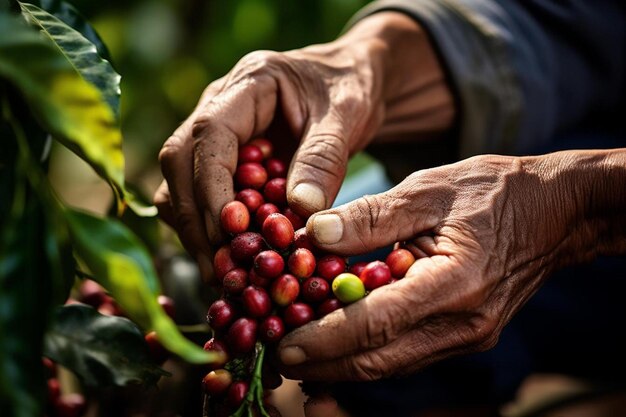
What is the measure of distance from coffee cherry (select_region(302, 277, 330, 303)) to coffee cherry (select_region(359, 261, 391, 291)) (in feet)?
0.20

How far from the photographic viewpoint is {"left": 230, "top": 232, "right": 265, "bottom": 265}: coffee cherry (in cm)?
98

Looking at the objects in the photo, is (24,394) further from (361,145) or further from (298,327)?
(361,145)

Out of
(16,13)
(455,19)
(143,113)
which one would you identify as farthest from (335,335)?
(143,113)

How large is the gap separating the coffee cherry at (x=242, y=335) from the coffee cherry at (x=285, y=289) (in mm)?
52

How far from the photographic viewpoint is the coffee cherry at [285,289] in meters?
0.93

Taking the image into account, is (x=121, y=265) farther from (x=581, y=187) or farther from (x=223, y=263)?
(x=581, y=187)

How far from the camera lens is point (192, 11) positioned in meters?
2.59

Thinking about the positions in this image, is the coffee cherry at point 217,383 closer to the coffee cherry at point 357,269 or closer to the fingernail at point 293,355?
the fingernail at point 293,355

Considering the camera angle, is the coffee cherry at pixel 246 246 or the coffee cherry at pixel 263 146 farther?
the coffee cherry at pixel 263 146

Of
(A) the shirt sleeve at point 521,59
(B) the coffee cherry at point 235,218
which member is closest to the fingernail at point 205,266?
(B) the coffee cherry at point 235,218

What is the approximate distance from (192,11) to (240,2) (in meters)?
0.26

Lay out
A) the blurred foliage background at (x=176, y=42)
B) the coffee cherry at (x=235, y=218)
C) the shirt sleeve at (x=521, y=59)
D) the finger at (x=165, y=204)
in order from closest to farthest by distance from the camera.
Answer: the coffee cherry at (x=235, y=218) < the finger at (x=165, y=204) < the shirt sleeve at (x=521, y=59) < the blurred foliage background at (x=176, y=42)

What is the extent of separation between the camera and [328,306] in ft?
3.10

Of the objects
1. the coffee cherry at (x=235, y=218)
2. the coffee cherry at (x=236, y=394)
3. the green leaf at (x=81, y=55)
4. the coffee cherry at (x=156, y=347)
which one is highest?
the green leaf at (x=81, y=55)
